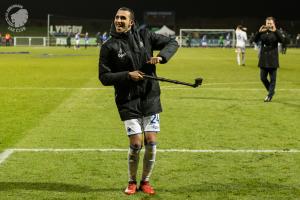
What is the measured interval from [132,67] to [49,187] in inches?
69.2

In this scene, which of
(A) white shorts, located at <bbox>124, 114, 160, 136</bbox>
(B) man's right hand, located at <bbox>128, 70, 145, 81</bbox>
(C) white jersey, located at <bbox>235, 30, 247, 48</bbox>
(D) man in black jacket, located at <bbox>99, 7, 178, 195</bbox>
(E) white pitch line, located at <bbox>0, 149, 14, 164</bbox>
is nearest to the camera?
(B) man's right hand, located at <bbox>128, 70, 145, 81</bbox>

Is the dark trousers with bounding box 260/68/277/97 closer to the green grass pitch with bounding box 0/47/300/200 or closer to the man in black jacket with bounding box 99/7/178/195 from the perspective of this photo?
the green grass pitch with bounding box 0/47/300/200

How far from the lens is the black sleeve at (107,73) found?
6.31m

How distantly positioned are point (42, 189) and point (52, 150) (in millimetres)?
2345

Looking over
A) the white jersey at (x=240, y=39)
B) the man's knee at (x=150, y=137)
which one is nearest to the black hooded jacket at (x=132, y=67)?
the man's knee at (x=150, y=137)

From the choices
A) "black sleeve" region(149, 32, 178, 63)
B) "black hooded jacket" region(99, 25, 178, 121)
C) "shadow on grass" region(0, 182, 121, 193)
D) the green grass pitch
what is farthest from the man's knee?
"black sleeve" region(149, 32, 178, 63)

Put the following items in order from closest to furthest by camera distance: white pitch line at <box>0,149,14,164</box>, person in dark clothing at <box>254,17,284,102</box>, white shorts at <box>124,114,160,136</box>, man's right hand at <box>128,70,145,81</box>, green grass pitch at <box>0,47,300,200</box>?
man's right hand at <box>128,70,145,81</box>, white shorts at <box>124,114,160,136</box>, green grass pitch at <box>0,47,300,200</box>, white pitch line at <box>0,149,14,164</box>, person in dark clothing at <box>254,17,284,102</box>

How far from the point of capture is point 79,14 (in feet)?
306

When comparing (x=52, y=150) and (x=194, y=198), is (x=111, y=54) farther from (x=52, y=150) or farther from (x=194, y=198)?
(x=52, y=150)

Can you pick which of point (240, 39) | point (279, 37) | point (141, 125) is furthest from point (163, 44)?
point (240, 39)

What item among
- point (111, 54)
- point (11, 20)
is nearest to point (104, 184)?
point (111, 54)

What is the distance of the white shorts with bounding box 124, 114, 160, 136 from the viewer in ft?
21.5

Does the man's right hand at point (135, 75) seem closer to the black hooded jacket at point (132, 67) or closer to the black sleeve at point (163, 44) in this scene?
the black hooded jacket at point (132, 67)

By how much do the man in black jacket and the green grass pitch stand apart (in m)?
0.52
